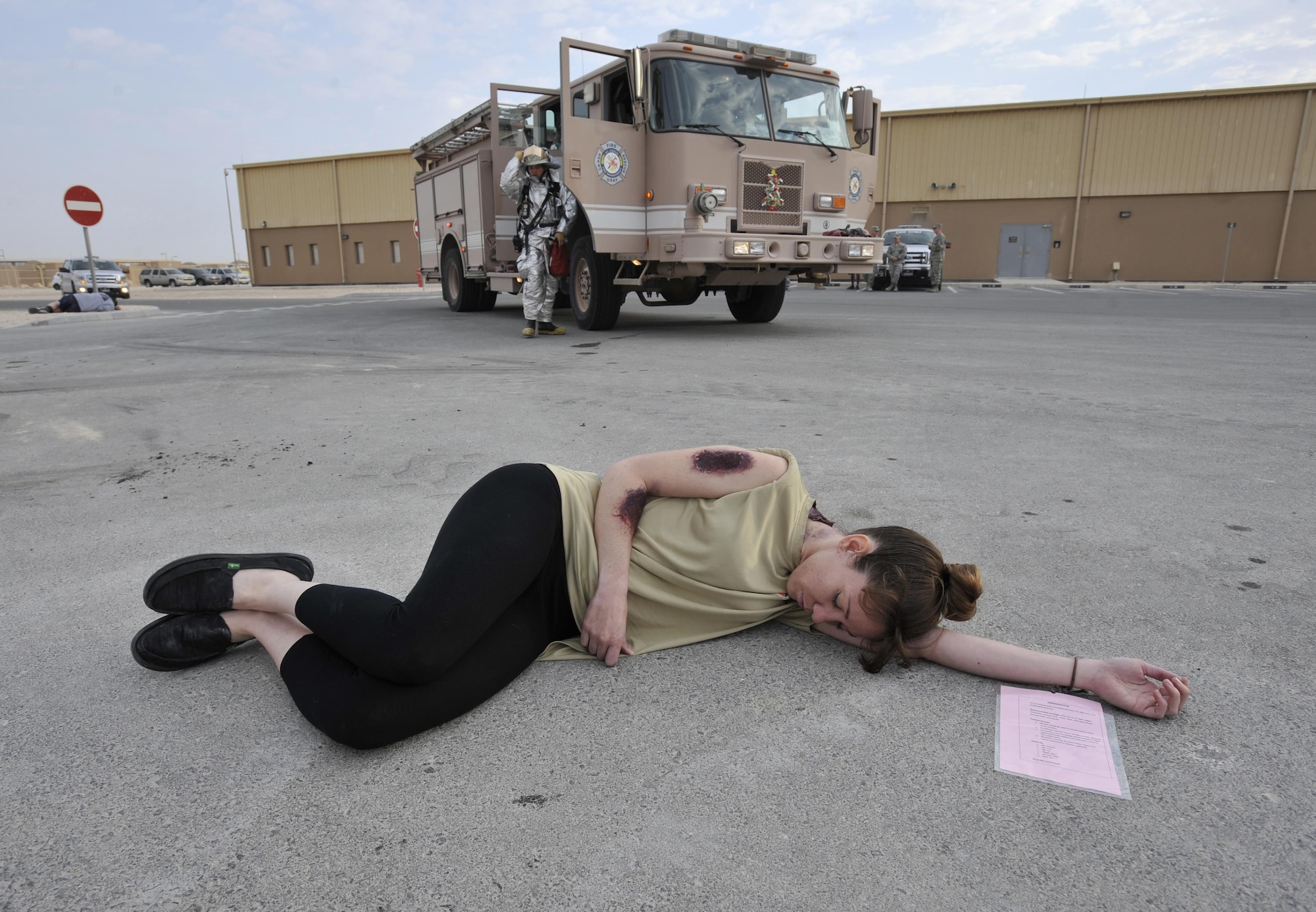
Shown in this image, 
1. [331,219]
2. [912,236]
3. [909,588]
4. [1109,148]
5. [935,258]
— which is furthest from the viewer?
[331,219]

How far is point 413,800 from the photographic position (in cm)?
167

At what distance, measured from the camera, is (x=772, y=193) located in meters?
9.17

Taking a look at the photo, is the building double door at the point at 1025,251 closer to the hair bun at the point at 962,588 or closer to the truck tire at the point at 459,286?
the truck tire at the point at 459,286

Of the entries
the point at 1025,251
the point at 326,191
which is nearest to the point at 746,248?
the point at 1025,251

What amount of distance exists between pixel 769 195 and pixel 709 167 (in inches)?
30.7

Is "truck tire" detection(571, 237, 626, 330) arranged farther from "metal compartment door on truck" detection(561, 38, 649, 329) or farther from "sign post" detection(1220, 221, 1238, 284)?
"sign post" detection(1220, 221, 1238, 284)

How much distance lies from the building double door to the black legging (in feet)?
115

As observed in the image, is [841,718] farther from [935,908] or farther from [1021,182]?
[1021,182]

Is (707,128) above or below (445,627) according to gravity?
above

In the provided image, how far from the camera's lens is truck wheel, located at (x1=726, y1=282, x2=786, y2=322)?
38.2 feet

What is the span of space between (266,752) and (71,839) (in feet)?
1.23

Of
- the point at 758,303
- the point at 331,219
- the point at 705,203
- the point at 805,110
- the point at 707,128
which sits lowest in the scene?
the point at 758,303

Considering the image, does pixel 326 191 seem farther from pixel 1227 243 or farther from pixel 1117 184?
pixel 1227 243

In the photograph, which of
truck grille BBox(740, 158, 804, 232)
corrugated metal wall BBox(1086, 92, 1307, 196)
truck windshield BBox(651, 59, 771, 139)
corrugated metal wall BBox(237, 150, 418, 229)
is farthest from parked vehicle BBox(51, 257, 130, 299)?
corrugated metal wall BBox(1086, 92, 1307, 196)
